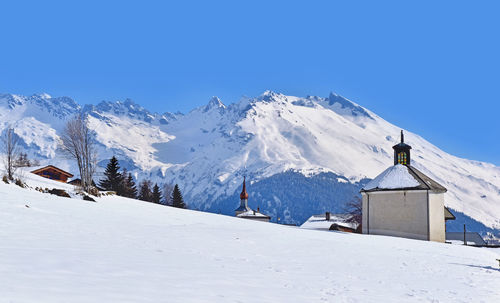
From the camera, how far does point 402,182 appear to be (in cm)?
3641

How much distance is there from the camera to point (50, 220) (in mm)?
18906

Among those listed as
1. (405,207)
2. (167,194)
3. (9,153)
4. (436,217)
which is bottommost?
(436,217)

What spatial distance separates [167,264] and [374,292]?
17.3ft

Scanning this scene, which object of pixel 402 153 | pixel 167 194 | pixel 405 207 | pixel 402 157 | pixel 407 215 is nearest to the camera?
pixel 407 215

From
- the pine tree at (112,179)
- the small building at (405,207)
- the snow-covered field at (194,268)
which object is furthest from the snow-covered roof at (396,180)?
the pine tree at (112,179)

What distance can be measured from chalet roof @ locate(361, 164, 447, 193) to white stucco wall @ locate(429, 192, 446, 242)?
64cm

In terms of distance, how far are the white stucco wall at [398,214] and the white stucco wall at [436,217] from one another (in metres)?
0.49

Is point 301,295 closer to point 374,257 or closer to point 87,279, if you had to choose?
point 87,279

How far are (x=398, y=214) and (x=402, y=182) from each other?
2564 millimetres

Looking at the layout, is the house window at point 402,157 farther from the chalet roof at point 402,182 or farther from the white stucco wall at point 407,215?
the white stucco wall at point 407,215

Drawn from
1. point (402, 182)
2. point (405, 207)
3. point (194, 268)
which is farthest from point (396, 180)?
point (194, 268)

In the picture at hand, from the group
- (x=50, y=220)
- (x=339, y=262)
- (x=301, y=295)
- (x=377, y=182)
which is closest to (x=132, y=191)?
(x=377, y=182)

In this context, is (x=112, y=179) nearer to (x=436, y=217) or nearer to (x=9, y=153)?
(x=9, y=153)

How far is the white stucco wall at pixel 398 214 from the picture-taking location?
3506 cm
